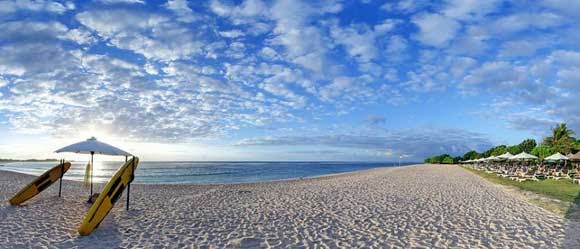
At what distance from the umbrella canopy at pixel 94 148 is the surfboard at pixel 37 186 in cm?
183

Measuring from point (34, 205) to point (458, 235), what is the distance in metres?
10.8

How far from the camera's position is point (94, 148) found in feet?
30.5

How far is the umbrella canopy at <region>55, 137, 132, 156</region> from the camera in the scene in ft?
30.2

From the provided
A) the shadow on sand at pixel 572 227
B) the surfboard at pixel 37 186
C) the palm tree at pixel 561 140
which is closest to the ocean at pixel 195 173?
the surfboard at pixel 37 186

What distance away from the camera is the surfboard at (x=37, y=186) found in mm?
9938

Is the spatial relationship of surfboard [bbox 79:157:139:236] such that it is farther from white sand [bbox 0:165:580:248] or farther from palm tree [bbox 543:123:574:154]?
palm tree [bbox 543:123:574:154]

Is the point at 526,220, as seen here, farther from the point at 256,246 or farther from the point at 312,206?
the point at 256,246

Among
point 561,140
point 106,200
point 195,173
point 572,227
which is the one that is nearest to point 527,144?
point 561,140

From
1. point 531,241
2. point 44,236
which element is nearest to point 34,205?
point 44,236

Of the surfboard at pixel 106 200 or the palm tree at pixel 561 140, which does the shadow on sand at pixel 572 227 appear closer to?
the surfboard at pixel 106 200

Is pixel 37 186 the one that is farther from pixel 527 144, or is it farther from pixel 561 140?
pixel 527 144

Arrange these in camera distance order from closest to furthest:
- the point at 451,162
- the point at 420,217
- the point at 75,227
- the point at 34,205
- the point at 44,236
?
1. the point at 44,236
2. the point at 75,227
3. the point at 420,217
4. the point at 34,205
5. the point at 451,162

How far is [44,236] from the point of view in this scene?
21.2 ft

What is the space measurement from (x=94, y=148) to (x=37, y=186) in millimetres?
2804
